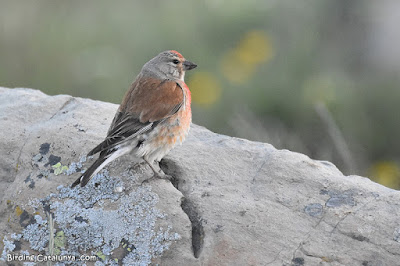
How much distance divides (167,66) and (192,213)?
1618mm

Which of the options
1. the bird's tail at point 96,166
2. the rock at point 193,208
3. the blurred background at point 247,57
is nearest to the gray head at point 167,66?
the rock at point 193,208

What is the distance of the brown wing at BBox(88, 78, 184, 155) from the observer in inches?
147

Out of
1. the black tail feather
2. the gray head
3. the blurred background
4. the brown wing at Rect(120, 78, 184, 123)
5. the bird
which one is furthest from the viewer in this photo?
the blurred background

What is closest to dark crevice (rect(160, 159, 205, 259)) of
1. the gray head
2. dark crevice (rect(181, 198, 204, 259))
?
dark crevice (rect(181, 198, 204, 259))

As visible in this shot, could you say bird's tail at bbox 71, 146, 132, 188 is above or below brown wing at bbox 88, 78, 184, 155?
below

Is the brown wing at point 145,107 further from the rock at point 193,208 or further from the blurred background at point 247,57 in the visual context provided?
the blurred background at point 247,57

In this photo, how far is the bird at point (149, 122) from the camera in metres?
3.63

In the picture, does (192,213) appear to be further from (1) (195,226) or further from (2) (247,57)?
(2) (247,57)

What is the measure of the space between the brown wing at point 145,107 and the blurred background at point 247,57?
1.65 meters

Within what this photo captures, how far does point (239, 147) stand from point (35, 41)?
182 inches

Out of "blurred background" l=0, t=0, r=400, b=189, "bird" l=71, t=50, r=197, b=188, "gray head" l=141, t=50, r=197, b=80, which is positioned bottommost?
"bird" l=71, t=50, r=197, b=188

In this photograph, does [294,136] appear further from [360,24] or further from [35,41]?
[35,41]

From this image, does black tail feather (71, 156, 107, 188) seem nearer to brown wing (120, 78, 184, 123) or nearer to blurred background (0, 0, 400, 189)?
brown wing (120, 78, 184, 123)

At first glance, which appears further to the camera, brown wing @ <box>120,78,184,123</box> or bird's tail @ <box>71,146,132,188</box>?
brown wing @ <box>120,78,184,123</box>
